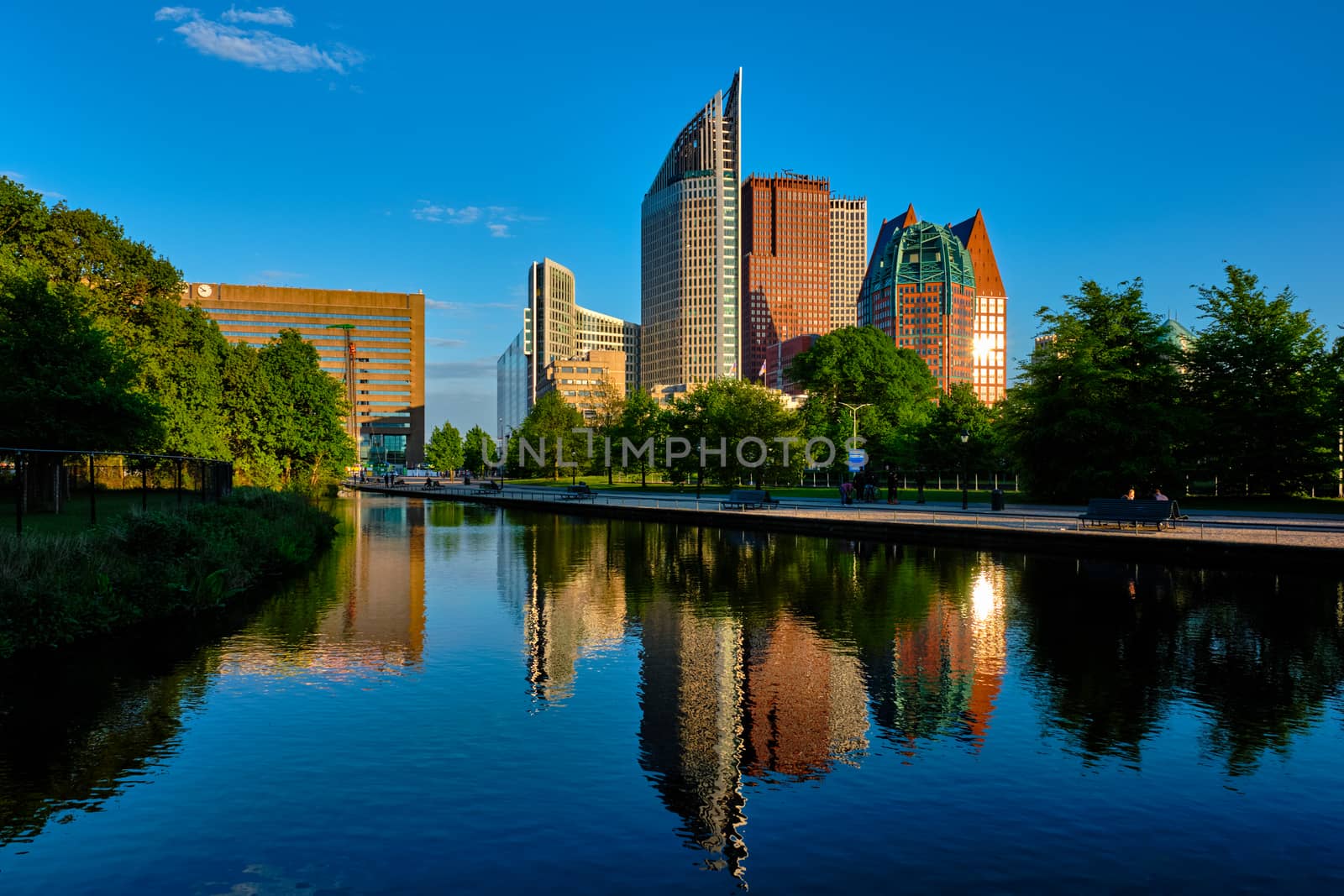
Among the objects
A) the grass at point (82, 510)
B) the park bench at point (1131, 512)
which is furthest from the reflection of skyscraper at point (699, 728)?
the park bench at point (1131, 512)

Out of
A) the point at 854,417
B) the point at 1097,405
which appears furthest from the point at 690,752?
the point at 854,417

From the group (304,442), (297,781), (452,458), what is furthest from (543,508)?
(452,458)

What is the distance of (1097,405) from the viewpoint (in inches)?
2053

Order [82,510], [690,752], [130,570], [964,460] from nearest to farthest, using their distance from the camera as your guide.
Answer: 1. [690,752]
2. [130,570]
3. [82,510]
4. [964,460]

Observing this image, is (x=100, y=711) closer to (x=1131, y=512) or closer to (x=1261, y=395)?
(x=1131, y=512)

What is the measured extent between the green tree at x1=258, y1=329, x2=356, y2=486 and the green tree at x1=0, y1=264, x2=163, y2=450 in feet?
105

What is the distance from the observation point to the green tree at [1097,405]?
50906mm

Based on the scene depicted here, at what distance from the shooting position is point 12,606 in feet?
48.2

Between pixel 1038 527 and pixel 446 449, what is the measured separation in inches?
6262

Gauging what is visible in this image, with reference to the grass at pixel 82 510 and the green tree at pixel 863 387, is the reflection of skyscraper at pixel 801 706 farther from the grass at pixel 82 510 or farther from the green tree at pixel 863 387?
the green tree at pixel 863 387

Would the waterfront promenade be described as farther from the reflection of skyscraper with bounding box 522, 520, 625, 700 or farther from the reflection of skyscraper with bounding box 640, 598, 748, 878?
the reflection of skyscraper with bounding box 640, 598, 748, 878

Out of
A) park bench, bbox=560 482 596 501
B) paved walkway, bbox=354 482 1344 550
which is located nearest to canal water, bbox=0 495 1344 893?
paved walkway, bbox=354 482 1344 550

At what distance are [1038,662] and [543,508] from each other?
169 ft

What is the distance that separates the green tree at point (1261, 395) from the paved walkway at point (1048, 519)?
7663mm
